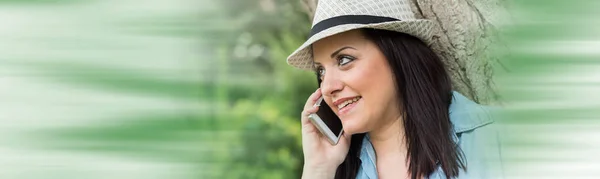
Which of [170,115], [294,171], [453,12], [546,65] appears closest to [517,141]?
[546,65]

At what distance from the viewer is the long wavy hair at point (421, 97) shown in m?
1.44

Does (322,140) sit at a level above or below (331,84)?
below

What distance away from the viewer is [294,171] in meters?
2.22

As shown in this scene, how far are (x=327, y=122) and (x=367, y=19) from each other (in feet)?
1.18

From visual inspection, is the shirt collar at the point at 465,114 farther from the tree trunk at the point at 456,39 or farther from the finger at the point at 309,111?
the finger at the point at 309,111

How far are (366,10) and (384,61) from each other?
123 mm

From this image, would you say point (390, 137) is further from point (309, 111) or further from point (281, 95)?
point (281, 95)

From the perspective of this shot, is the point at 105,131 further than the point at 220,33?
No

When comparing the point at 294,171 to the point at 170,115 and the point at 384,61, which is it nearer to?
the point at 384,61

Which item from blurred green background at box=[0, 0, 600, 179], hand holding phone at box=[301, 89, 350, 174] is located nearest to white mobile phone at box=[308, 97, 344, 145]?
hand holding phone at box=[301, 89, 350, 174]

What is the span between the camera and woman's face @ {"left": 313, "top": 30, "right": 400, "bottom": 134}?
4.70 ft

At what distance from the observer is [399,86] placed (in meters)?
1.48

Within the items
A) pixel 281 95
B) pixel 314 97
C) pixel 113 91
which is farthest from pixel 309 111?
pixel 113 91

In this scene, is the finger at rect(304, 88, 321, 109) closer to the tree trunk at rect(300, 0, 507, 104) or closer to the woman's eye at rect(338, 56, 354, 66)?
the woman's eye at rect(338, 56, 354, 66)
